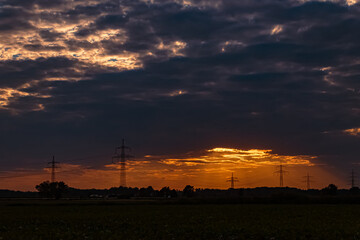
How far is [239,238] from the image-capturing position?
101ft

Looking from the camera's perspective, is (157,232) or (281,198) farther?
(281,198)

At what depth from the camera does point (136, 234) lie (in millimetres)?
32844

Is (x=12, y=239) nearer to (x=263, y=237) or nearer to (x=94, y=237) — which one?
(x=94, y=237)

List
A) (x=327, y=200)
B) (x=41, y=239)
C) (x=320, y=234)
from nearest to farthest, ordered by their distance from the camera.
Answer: (x=41, y=239)
(x=320, y=234)
(x=327, y=200)

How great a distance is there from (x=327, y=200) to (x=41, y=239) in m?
92.5

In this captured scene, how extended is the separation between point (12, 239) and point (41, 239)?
7.05 feet

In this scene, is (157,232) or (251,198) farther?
(251,198)

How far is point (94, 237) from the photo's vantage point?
30922mm

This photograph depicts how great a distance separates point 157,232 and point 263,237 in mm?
8426

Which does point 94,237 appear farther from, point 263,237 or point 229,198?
point 229,198

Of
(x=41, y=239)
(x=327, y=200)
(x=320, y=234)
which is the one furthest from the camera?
(x=327, y=200)

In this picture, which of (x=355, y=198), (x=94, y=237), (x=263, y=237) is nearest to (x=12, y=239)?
(x=94, y=237)

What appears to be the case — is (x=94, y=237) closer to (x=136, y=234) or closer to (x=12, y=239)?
(x=136, y=234)

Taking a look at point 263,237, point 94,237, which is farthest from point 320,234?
point 94,237
